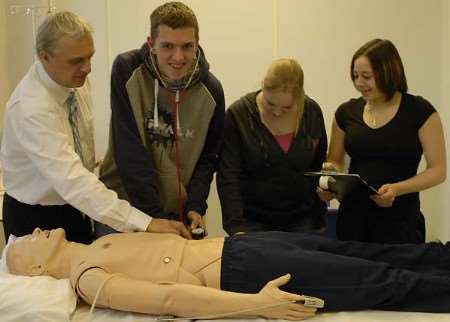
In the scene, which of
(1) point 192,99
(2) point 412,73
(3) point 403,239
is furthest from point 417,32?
(1) point 192,99

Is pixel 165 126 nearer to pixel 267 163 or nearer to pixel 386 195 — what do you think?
pixel 267 163

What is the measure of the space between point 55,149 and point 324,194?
A: 103 centimetres

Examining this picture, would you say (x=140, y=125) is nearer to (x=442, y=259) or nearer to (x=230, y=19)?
(x=442, y=259)

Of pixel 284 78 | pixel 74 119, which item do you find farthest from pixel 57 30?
pixel 284 78

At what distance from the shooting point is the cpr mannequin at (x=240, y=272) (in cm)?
149

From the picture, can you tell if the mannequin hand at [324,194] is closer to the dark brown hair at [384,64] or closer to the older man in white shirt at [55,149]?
the dark brown hair at [384,64]

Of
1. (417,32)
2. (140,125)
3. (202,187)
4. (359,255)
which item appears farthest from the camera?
(417,32)

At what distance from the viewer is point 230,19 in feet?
10.3

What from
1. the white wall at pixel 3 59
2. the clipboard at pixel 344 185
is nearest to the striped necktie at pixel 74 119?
the clipboard at pixel 344 185

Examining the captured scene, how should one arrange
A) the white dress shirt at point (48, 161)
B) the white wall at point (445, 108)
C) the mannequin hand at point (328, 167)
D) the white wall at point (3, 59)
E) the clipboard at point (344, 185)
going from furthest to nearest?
the white wall at point (3, 59) → the white wall at point (445, 108) → the mannequin hand at point (328, 167) → the clipboard at point (344, 185) → the white dress shirt at point (48, 161)

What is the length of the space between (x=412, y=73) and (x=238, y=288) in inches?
80.1

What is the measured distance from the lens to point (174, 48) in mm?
1807

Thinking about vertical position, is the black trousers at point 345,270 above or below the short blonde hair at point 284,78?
below

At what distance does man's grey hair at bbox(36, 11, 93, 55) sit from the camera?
5.66 ft
